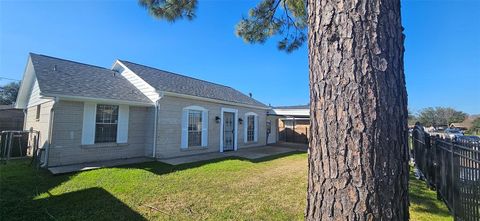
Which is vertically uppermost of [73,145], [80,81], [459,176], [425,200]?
[80,81]

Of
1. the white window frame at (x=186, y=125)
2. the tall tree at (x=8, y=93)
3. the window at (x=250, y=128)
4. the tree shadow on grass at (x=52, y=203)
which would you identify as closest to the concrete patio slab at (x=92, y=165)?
the tree shadow on grass at (x=52, y=203)

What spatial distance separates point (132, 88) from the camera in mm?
11156

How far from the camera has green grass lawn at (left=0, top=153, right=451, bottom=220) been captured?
4305 millimetres

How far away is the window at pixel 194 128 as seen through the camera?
11.3 m

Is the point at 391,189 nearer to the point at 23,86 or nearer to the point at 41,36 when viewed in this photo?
the point at 41,36

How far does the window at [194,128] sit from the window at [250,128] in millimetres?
4126

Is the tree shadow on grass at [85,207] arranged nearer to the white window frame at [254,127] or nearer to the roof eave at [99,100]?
the roof eave at [99,100]

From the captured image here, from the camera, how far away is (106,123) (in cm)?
909

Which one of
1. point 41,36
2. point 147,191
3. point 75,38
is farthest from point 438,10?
point 41,36

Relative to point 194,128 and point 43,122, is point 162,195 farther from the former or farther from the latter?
point 43,122

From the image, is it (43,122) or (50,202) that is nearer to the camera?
(50,202)

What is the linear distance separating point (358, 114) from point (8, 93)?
4247 centimetres

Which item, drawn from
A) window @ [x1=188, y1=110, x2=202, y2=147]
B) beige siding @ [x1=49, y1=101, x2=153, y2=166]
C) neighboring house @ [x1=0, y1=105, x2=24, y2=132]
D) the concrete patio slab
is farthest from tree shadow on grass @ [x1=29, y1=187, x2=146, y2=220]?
neighboring house @ [x1=0, y1=105, x2=24, y2=132]

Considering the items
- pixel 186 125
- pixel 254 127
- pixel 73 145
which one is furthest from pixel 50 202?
pixel 254 127
